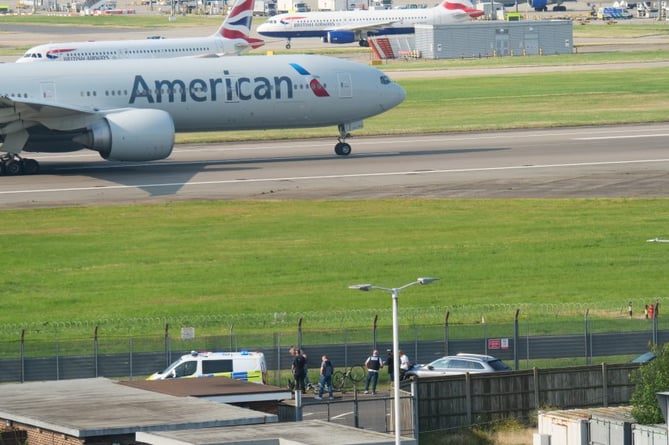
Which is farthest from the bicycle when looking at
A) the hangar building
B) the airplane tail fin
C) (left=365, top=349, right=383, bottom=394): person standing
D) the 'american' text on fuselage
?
the hangar building

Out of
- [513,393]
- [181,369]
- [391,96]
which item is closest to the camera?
[513,393]

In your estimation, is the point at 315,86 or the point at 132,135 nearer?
the point at 132,135

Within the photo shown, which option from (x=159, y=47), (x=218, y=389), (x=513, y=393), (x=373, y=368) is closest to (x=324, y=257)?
(x=373, y=368)

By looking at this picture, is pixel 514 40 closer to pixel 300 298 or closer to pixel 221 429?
pixel 300 298

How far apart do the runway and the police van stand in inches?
1199

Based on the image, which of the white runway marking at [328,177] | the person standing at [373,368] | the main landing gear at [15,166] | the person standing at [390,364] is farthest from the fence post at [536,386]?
the main landing gear at [15,166]

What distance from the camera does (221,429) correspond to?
30.5m

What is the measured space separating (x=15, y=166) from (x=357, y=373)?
138 ft

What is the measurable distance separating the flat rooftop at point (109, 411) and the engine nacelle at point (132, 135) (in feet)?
133

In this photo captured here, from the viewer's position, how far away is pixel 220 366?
42562 millimetres

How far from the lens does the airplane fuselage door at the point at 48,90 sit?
263ft

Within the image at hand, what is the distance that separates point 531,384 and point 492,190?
33848mm

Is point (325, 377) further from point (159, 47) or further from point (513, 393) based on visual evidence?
point (159, 47)

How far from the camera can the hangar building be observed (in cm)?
17362
